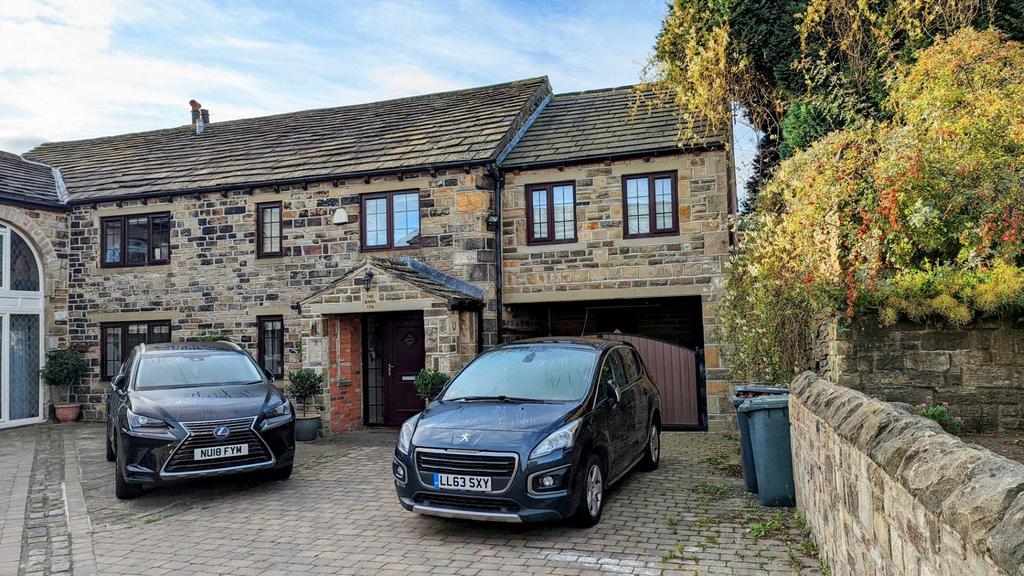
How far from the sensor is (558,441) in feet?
20.0

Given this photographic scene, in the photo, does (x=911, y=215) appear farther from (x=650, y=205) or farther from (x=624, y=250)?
(x=624, y=250)

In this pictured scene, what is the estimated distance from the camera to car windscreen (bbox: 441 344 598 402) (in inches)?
277

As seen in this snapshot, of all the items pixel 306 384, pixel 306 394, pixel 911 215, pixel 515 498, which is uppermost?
pixel 911 215

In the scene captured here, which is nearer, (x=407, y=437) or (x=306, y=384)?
(x=407, y=437)

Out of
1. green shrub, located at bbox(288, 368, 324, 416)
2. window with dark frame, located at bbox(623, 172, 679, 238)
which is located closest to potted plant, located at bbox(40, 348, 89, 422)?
green shrub, located at bbox(288, 368, 324, 416)

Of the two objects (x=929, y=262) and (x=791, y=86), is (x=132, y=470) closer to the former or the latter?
(x=929, y=262)

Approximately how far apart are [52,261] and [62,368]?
2.43m

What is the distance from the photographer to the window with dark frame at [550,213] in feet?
44.5

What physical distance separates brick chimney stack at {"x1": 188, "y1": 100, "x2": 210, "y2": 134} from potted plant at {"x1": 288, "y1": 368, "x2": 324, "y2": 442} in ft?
31.4

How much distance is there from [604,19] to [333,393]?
7872mm

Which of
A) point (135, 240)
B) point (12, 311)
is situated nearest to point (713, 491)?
point (135, 240)

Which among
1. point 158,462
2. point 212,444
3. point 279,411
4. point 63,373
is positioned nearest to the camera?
point 158,462

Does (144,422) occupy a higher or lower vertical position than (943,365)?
lower

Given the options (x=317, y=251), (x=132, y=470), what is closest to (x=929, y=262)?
(x=132, y=470)
